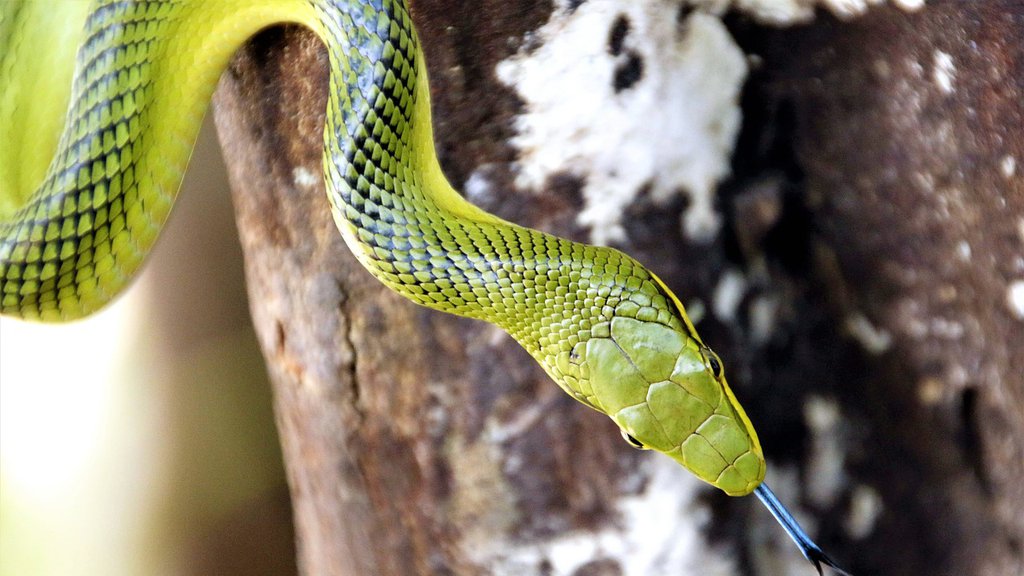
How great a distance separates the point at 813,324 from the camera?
1055 mm

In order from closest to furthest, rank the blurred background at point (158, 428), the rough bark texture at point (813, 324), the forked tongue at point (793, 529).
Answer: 1. the forked tongue at point (793, 529)
2. the rough bark texture at point (813, 324)
3. the blurred background at point (158, 428)

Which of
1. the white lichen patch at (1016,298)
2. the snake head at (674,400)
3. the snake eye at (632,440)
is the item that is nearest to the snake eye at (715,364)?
the snake head at (674,400)

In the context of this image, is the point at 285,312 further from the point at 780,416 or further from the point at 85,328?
the point at 780,416

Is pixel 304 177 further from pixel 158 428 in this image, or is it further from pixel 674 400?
pixel 158 428

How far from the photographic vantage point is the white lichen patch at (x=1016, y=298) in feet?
3.30

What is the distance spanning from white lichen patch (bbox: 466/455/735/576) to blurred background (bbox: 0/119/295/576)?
37.1 inches

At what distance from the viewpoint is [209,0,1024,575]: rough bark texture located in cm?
102

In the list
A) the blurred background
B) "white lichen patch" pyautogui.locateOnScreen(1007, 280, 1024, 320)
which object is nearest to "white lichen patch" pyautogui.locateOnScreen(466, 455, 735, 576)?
"white lichen patch" pyautogui.locateOnScreen(1007, 280, 1024, 320)

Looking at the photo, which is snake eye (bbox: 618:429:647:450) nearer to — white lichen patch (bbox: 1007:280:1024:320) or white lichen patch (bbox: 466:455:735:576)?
white lichen patch (bbox: 466:455:735:576)

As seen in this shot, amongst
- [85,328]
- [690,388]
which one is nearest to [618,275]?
[690,388]

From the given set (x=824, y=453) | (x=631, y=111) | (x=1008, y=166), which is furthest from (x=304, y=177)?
(x=1008, y=166)

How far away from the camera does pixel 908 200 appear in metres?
1.06

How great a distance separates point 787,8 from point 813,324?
414 mm

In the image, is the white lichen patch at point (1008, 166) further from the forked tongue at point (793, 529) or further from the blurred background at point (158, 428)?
the blurred background at point (158, 428)
